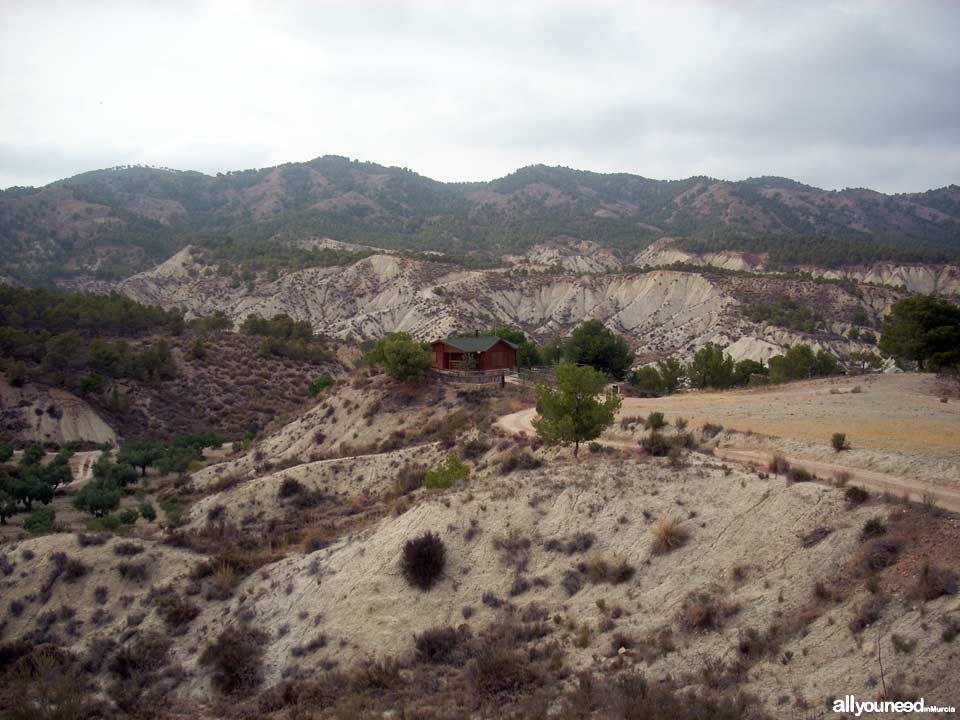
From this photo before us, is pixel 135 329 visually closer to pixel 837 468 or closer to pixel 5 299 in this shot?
pixel 5 299

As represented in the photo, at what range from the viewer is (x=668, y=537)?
50.7 feet

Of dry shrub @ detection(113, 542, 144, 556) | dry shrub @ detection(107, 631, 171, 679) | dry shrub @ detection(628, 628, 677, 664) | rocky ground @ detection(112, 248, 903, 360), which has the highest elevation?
rocky ground @ detection(112, 248, 903, 360)

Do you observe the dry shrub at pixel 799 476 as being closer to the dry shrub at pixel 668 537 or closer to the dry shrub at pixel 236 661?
the dry shrub at pixel 668 537

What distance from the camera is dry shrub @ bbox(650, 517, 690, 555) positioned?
50.4 ft

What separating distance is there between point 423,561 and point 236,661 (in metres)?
5.02

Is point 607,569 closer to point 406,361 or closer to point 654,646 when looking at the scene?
point 654,646

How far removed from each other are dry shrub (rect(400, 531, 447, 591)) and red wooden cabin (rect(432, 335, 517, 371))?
2595cm

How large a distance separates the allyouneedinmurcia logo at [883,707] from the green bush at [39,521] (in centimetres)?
3397

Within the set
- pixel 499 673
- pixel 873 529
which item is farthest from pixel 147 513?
pixel 873 529

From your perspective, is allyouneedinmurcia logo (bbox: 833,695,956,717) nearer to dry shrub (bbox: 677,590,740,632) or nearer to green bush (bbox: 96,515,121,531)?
dry shrub (bbox: 677,590,740,632)

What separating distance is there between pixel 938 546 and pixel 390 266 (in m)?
110

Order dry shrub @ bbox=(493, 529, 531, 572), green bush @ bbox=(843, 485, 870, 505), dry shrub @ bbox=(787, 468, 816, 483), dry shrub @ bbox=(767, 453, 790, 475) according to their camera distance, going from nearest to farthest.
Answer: green bush @ bbox=(843, 485, 870, 505)
dry shrub @ bbox=(787, 468, 816, 483)
dry shrub @ bbox=(493, 529, 531, 572)
dry shrub @ bbox=(767, 453, 790, 475)

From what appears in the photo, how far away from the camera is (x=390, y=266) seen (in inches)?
4594

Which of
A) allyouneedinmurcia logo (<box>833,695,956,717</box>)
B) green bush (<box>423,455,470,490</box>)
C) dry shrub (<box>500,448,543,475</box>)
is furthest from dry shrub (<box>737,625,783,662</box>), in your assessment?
green bush (<box>423,455,470,490</box>)
